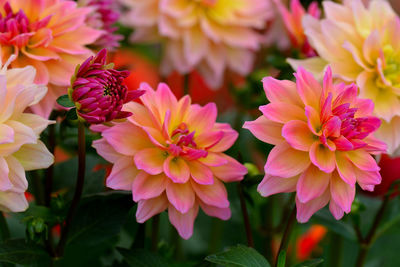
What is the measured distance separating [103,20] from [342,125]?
0.96 feet

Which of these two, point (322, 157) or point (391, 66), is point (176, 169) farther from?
point (391, 66)

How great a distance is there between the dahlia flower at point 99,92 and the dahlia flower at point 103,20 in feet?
0.49

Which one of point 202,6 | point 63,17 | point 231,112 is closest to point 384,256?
point 231,112

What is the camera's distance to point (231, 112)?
0.94 m

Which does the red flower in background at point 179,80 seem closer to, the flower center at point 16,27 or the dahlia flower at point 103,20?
the dahlia flower at point 103,20

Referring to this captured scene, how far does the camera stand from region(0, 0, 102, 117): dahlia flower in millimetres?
486

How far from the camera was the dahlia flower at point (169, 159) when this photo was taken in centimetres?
44

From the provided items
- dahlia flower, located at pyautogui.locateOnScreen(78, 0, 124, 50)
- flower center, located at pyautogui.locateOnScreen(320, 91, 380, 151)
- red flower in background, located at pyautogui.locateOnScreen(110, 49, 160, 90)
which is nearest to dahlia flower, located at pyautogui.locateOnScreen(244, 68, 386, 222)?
flower center, located at pyautogui.locateOnScreen(320, 91, 380, 151)

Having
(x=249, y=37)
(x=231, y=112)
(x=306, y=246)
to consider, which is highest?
(x=249, y=37)

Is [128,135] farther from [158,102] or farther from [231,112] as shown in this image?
[231,112]

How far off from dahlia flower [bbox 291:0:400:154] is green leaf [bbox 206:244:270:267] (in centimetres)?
16

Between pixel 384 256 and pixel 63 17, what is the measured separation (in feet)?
1.82

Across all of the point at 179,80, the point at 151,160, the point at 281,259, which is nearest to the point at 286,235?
the point at 281,259

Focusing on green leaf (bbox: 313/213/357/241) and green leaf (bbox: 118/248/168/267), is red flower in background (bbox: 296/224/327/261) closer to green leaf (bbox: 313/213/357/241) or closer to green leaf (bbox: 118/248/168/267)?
green leaf (bbox: 313/213/357/241)
